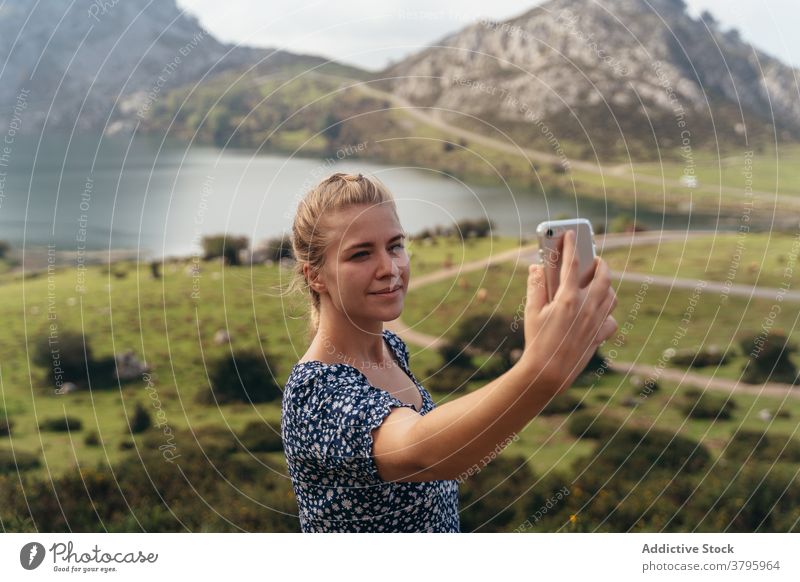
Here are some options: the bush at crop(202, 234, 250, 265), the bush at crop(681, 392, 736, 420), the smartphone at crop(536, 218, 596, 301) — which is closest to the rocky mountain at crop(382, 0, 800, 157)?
the bush at crop(202, 234, 250, 265)

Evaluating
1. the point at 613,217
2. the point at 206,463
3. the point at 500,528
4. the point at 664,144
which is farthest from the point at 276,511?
the point at 664,144

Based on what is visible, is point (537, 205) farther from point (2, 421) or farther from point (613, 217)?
point (2, 421)

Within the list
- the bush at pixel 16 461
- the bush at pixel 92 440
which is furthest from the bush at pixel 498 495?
the bush at pixel 16 461

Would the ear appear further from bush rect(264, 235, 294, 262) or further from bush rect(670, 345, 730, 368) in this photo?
bush rect(670, 345, 730, 368)

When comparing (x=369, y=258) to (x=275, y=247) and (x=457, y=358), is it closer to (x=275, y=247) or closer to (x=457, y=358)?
(x=275, y=247)

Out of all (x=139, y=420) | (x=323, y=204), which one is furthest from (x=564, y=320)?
(x=139, y=420)

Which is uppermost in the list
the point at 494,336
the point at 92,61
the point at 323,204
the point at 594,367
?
the point at 92,61
